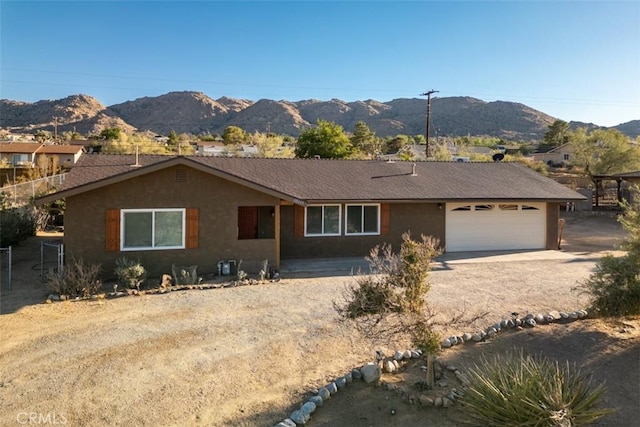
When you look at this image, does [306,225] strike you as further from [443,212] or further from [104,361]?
[104,361]

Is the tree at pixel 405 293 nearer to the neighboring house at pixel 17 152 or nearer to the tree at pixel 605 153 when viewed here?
the tree at pixel 605 153

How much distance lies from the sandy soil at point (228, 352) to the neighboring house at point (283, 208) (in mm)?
1924

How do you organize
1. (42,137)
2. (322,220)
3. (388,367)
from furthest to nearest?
(42,137), (322,220), (388,367)

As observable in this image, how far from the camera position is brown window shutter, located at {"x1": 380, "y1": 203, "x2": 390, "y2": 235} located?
15844 millimetres

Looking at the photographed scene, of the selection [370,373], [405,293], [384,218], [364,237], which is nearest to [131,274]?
[370,373]

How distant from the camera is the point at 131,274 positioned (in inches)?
436

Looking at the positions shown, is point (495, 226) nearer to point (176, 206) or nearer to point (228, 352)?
point (176, 206)

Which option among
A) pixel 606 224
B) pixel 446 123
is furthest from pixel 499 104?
pixel 606 224

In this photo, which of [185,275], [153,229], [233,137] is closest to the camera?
[185,275]

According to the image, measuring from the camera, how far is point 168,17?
19500 millimetres

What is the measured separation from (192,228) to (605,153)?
131 feet

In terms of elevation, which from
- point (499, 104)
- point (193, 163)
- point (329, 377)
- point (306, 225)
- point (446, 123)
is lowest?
point (329, 377)

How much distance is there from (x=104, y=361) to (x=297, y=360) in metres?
3.18

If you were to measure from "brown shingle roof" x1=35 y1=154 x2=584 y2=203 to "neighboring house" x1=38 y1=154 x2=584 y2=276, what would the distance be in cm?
5
